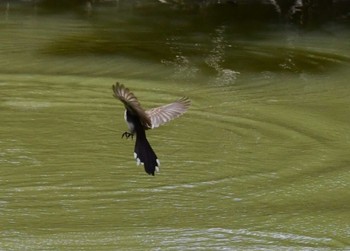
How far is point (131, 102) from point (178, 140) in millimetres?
1887

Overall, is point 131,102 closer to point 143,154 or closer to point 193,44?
point 143,154

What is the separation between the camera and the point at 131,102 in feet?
9.80

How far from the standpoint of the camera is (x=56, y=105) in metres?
5.40

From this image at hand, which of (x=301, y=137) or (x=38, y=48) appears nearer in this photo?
(x=301, y=137)

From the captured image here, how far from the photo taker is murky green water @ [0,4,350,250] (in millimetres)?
3758

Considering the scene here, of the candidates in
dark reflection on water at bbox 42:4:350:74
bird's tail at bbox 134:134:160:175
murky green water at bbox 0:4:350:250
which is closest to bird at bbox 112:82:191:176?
bird's tail at bbox 134:134:160:175

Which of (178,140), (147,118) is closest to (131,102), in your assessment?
(147,118)

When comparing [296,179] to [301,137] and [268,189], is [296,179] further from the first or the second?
[301,137]

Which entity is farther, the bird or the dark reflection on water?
the dark reflection on water

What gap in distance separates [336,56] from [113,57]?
62.1 inches

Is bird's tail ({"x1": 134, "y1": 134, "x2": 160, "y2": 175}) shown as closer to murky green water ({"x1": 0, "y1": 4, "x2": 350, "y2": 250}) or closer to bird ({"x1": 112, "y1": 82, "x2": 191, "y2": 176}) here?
bird ({"x1": 112, "y1": 82, "x2": 191, "y2": 176})

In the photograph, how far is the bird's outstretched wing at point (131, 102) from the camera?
288cm

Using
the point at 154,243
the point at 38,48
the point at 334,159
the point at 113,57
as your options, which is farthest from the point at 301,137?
the point at 38,48

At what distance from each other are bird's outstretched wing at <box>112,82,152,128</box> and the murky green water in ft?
1.90
